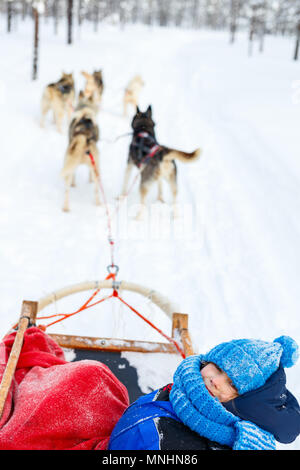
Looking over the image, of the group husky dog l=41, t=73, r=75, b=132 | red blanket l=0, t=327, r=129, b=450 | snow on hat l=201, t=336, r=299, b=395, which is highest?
husky dog l=41, t=73, r=75, b=132

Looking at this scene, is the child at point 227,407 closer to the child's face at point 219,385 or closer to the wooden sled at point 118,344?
the child's face at point 219,385

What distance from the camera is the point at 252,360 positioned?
132cm

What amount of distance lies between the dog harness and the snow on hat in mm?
4140

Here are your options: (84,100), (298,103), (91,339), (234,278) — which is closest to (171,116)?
(298,103)

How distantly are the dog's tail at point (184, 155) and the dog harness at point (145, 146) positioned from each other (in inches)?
7.6

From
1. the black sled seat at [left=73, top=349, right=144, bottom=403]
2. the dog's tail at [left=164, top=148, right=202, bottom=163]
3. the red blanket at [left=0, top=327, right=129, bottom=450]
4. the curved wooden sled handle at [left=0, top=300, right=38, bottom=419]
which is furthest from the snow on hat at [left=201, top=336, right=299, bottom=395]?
the dog's tail at [left=164, top=148, right=202, bottom=163]

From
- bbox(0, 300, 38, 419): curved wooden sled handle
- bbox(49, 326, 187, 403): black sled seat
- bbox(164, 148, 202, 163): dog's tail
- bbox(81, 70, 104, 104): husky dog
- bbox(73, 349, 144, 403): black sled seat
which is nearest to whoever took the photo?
bbox(0, 300, 38, 419): curved wooden sled handle

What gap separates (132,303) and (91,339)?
1.05 m

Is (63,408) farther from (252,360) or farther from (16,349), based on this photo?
(252,360)

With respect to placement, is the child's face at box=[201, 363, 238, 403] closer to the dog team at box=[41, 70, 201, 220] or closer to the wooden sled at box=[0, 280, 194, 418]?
the wooden sled at box=[0, 280, 194, 418]

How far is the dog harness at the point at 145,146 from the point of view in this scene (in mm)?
5312

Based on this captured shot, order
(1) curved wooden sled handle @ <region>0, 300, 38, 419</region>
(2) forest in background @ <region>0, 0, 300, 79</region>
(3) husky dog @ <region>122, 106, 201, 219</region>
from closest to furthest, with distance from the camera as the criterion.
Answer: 1. (1) curved wooden sled handle @ <region>0, 300, 38, 419</region>
2. (3) husky dog @ <region>122, 106, 201, 219</region>
3. (2) forest in background @ <region>0, 0, 300, 79</region>

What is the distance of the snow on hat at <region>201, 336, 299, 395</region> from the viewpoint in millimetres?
1299

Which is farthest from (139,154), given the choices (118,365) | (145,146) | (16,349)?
(16,349)
